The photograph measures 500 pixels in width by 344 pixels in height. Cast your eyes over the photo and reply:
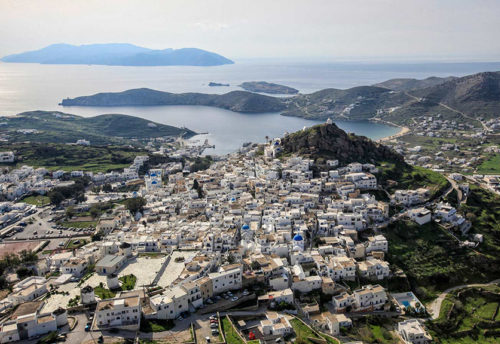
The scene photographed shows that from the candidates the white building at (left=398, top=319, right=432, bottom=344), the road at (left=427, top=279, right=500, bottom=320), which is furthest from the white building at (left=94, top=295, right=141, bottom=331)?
the road at (left=427, top=279, right=500, bottom=320)

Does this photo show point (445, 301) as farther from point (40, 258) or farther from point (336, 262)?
point (40, 258)

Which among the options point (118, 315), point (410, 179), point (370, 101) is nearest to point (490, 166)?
point (410, 179)

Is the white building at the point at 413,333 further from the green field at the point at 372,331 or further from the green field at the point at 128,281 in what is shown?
the green field at the point at 128,281

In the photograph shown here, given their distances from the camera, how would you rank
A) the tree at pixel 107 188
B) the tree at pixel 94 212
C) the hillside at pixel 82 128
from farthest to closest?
the hillside at pixel 82 128 < the tree at pixel 107 188 < the tree at pixel 94 212

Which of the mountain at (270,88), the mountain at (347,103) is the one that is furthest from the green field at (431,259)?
the mountain at (270,88)

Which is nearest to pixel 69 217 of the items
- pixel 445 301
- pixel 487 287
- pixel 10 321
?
pixel 10 321

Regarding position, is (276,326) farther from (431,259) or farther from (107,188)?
(107,188)

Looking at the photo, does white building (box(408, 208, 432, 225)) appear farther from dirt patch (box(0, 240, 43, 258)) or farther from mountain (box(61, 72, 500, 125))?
mountain (box(61, 72, 500, 125))

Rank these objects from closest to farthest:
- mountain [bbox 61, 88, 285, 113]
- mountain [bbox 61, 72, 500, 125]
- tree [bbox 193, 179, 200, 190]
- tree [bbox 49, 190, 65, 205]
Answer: tree [bbox 193, 179, 200, 190] < tree [bbox 49, 190, 65, 205] < mountain [bbox 61, 72, 500, 125] < mountain [bbox 61, 88, 285, 113]
